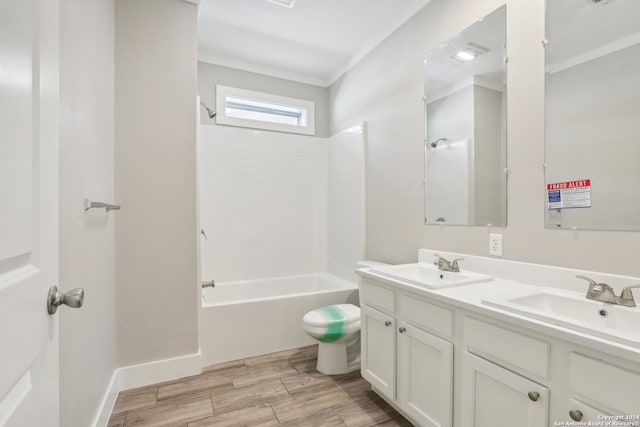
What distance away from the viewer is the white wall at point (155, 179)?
2.07 m

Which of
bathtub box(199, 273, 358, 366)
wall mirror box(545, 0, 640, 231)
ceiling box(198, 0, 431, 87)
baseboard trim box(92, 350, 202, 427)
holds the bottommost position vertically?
baseboard trim box(92, 350, 202, 427)

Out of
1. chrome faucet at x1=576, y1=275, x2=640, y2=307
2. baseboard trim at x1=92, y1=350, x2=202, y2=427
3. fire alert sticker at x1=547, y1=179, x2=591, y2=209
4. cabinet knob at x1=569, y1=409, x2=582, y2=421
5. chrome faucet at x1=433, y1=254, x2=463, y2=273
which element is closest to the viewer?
cabinet knob at x1=569, y1=409, x2=582, y2=421

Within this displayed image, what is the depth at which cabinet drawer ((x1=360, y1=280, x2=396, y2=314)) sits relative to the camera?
1726mm

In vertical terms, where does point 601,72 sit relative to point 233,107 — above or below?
below

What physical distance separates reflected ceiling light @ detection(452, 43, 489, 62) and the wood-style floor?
2206 millimetres

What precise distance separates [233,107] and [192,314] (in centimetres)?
220

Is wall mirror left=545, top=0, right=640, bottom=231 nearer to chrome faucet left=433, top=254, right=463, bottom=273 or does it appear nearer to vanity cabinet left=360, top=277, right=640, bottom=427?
chrome faucet left=433, top=254, right=463, bottom=273

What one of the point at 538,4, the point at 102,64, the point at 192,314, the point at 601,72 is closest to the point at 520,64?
the point at 538,4

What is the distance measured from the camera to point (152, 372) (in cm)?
212

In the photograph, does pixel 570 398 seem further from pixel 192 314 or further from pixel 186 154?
pixel 186 154

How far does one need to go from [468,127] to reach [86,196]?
216cm

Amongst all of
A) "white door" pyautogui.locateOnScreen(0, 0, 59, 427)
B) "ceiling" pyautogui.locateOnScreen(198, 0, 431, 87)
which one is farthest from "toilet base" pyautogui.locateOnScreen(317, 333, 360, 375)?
"ceiling" pyautogui.locateOnScreen(198, 0, 431, 87)

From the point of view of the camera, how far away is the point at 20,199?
568 mm

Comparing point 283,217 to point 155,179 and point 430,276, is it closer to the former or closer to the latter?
point 155,179
